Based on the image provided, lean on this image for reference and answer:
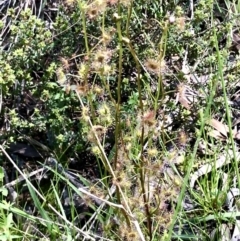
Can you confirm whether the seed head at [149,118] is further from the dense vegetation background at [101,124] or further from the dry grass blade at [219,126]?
the dry grass blade at [219,126]

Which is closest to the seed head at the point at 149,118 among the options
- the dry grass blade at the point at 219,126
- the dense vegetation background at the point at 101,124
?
the dense vegetation background at the point at 101,124

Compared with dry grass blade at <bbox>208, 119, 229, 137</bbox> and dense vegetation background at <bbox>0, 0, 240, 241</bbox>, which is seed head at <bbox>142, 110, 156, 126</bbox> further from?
dry grass blade at <bbox>208, 119, 229, 137</bbox>

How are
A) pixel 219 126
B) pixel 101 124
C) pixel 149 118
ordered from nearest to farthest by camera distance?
pixel 149 118
pixel 101 124
pixel 219 126

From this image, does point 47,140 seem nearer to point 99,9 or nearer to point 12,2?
point 12,2

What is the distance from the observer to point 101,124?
2.12 m

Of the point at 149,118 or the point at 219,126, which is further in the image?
the point at 219,126

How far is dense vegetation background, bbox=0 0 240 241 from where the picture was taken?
6.97 feet

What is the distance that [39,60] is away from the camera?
2391mm

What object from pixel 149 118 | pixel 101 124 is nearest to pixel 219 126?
pixel 101 124

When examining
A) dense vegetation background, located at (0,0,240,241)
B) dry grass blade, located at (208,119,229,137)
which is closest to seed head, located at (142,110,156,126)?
dense vegetation background, located at (0,0,240,241)

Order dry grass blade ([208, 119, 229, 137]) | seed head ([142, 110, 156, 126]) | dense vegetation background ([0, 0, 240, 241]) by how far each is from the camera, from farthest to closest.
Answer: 1. dry grass blade ([208, 119, 229, 137])
2. dense vegetation background ([0, 0, 240, 241])
3. seed head ([142, 110, 156, 126])

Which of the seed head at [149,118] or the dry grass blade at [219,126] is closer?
the seed head at [149,118]

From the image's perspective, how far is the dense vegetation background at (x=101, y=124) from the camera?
2123 mm

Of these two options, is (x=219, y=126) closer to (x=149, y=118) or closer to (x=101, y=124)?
(x=101, y=124)
